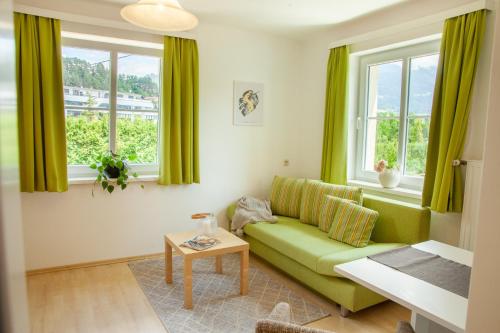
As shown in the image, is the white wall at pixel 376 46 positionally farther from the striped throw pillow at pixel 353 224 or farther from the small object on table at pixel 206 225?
the small object on table at pixel 206 225

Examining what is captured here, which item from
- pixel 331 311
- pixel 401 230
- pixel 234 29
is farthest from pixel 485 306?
pixel 234 29

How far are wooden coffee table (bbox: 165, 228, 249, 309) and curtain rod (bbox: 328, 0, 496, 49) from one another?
7.80 ft

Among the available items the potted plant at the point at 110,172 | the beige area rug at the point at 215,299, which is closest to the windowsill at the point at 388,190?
the beige area rug at the point at 215,299

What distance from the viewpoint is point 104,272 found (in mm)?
3150

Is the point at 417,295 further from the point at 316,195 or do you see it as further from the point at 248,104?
the point at 248,104

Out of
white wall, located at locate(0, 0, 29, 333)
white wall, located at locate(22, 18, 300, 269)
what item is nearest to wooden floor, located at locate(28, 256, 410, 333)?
white wall, located at locate(22, 18, 300, 269)

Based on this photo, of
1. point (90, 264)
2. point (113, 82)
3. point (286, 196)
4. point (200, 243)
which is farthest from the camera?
point (286, 196)

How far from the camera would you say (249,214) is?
362cm

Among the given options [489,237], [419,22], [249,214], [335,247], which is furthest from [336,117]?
[489,237]

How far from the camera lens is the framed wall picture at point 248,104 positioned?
3945 mm

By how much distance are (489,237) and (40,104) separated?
10.9 ft

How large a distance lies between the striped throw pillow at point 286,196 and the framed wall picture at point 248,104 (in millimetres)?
810

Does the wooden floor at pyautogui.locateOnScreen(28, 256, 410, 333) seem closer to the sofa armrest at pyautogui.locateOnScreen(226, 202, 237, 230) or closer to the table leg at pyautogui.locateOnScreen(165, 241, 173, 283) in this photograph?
the table leg at pyautogui.locateOnScreen(165, 241, 173, 283)

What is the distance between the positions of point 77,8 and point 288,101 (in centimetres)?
253
